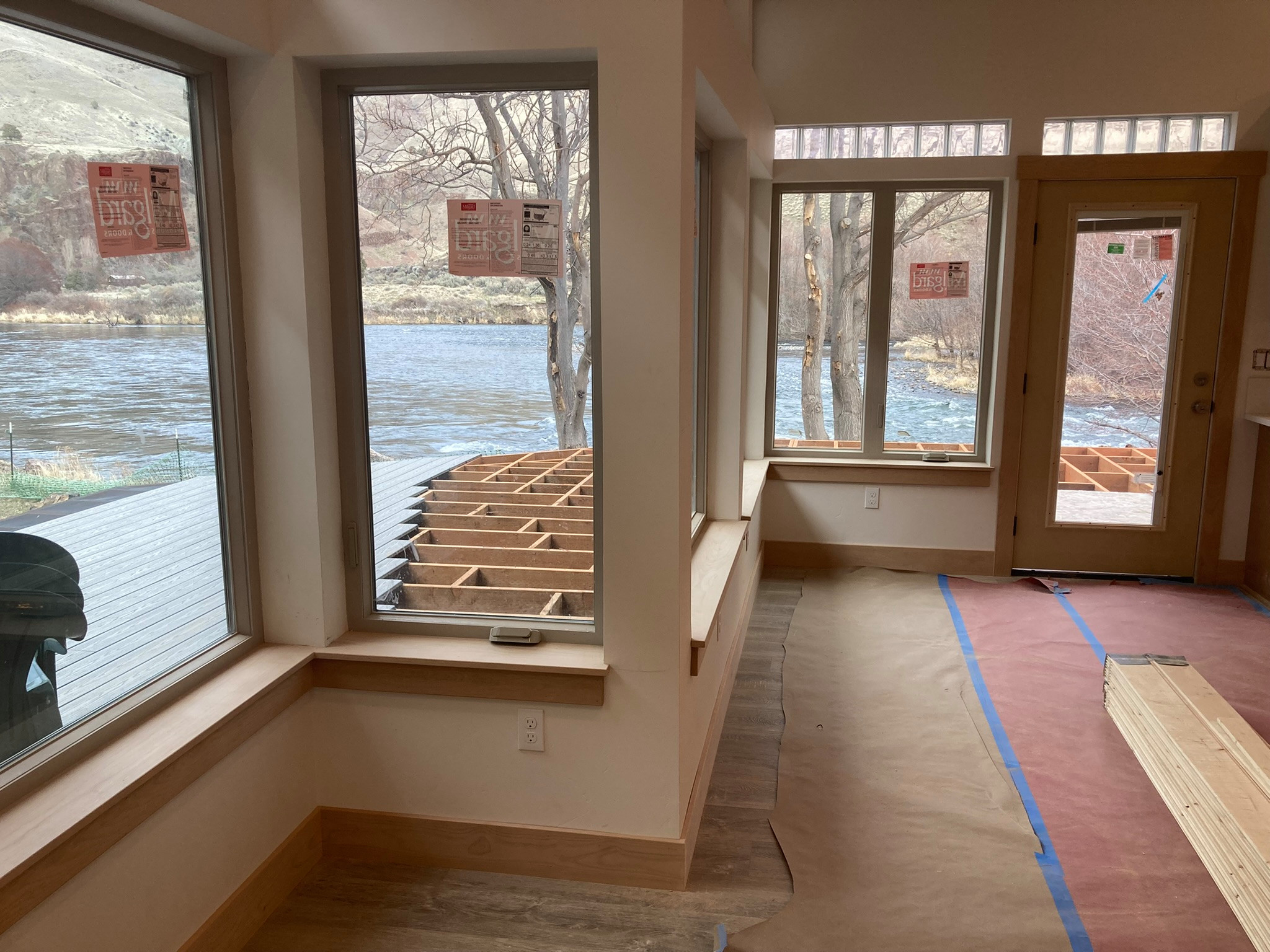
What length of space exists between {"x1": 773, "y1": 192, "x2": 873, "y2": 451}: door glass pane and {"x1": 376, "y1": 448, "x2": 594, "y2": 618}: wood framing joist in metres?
2.86

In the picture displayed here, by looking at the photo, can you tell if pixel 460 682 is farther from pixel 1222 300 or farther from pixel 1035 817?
pixel 1222 300

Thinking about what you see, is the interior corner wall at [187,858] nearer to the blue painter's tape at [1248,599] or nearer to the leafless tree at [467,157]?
the leafless tree at [467,157]

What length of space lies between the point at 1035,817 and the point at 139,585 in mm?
2509

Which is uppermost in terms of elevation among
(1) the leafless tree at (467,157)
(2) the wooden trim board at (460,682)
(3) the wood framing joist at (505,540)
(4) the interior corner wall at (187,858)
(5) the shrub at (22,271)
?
(1) the leafless tree at (467,157)

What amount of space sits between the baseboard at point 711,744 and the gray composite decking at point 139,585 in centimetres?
132

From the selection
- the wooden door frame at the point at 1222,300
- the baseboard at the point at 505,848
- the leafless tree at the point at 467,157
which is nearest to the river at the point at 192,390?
the leafless tree at the point at 467,157

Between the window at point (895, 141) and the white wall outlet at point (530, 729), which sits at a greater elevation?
the window at point (895, 141)

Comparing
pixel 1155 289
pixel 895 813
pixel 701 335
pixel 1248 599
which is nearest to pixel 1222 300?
pixel 1155 289

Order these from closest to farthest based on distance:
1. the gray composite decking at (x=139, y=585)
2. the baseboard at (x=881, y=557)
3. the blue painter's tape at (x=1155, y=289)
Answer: the gray composite decking at (x=139, y=585) → the blue painter's tape at (x=1155, y=289) → the baseboard at (x=881, y=557)

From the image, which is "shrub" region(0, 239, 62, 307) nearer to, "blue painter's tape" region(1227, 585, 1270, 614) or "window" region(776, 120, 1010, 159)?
"window" region(776, 120, 1010, 159)

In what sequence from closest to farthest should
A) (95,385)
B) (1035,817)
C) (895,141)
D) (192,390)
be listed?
(95,385) < (192,390) < (1035,817) < (895,141)

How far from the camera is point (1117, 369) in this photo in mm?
4875

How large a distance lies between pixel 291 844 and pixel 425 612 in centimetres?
67

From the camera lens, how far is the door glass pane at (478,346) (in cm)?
232
